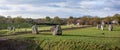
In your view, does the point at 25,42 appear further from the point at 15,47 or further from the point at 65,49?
the point at 65,49

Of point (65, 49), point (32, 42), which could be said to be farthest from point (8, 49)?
point (65, 49)

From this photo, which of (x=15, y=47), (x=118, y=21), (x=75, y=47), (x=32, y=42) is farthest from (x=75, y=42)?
(x=118, y=21)

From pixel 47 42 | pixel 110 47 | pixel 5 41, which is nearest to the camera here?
pixel 110 47

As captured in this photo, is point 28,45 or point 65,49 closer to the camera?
point 65,49

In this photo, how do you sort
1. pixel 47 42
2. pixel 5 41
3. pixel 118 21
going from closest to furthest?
pixel 47 42 → pixel 5 41 → pixel 118 21

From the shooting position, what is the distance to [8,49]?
35469mm

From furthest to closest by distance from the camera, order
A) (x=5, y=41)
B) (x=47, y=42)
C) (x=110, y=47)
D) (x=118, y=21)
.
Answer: (x=118, y=21), (x=5, y=41), (x=47, y=42), (x=110, y=47)

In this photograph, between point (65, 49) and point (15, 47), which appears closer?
point (65, 49)

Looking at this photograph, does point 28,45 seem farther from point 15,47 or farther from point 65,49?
point 65,49

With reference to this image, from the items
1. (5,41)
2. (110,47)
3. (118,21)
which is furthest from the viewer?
(118,21)

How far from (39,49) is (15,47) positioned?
3.69 meters

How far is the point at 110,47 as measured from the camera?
100ft

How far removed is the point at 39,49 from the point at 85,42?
5.57 m

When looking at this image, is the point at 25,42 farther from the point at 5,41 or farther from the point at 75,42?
the point at 75,42
